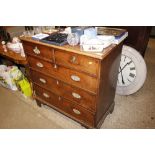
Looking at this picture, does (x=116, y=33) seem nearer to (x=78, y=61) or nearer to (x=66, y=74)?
(x=78, y=61)

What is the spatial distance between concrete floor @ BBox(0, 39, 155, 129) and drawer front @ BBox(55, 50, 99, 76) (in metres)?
0.88

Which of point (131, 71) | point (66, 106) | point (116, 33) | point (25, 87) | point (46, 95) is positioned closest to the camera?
point (116, 33)

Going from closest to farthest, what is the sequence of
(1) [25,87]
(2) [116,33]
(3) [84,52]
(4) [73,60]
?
(3) [84,52], (4) [73,60], (2) [116,33], (1) [25,87]

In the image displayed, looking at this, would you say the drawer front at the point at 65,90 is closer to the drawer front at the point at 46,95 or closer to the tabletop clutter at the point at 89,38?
the drawer front at the point at 46,95

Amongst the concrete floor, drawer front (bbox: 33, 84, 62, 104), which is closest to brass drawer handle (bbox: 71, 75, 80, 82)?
drawer front (bbox: 33, 84, 62, 104)

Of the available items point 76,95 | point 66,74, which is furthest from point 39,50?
point 76,95

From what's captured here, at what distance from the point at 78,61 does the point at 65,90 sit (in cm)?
46

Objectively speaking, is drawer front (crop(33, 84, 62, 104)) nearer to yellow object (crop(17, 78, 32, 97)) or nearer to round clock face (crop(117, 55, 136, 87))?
yellow object (crop(17, 78, 32, 97))

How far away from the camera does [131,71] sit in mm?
2117

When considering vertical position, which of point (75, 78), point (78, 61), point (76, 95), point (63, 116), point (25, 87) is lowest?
point (63, 116)

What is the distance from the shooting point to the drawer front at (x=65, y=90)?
1.50 metres

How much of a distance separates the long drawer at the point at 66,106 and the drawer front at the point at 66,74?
1.03 ft

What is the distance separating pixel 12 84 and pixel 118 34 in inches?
73.9

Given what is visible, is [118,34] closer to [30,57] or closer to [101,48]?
[101,48]
